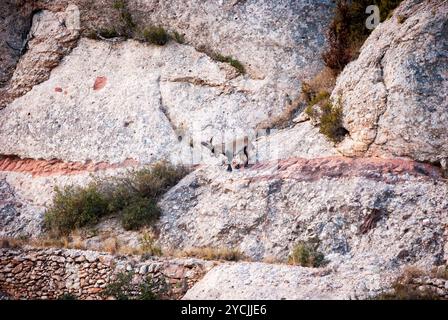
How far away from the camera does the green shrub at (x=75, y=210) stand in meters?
13.6

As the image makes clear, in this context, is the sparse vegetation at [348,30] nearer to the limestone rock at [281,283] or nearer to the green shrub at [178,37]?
the green shrub at [178,37]

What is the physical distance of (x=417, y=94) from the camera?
1180cm

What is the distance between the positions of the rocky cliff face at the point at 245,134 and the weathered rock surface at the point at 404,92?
31 millimetres

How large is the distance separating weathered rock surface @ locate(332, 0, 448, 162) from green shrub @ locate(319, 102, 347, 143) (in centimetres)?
16

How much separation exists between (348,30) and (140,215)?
25.2 feet

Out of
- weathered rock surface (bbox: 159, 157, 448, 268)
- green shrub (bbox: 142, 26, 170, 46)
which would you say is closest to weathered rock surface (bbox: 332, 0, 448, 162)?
weathered rock surface (bbox: 159, 157, 448, 268)

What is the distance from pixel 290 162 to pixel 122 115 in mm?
5647

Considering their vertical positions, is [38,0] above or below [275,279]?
above

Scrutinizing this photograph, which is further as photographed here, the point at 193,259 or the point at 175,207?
the point at 175,207

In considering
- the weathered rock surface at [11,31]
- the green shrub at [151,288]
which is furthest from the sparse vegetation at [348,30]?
the weathered rock surface at [11,31]

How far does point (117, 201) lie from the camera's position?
543 inches

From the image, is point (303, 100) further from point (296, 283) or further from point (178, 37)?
point (296, 283)

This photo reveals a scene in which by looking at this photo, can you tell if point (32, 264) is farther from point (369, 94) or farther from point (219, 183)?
point (369, 94)
